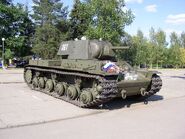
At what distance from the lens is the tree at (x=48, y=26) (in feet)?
151

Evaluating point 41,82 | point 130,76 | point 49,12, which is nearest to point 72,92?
point 130,76

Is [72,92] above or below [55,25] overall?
below

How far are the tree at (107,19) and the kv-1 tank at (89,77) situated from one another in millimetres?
24359

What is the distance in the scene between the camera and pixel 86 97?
11.4 meters

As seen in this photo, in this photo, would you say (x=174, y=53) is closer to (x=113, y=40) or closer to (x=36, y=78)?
(x=113, y=40)

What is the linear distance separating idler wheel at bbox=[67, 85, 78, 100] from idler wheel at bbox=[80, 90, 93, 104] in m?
0.82

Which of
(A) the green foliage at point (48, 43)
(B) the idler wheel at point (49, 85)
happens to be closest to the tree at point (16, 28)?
(A) the green foliage at point (48, 43)

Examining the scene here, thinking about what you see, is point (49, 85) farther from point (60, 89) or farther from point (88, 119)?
point (88, 119)

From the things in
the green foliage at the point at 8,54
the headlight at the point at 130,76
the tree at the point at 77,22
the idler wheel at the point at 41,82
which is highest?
the tree at the point at 77,22

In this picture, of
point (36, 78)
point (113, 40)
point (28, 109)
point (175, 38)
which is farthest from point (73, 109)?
point (175, 38)

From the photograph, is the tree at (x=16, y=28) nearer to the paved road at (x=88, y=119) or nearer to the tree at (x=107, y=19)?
the tree at (x=107, y=19)

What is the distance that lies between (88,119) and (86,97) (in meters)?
1.89

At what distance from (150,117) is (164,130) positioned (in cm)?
175

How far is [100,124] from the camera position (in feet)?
28.9
